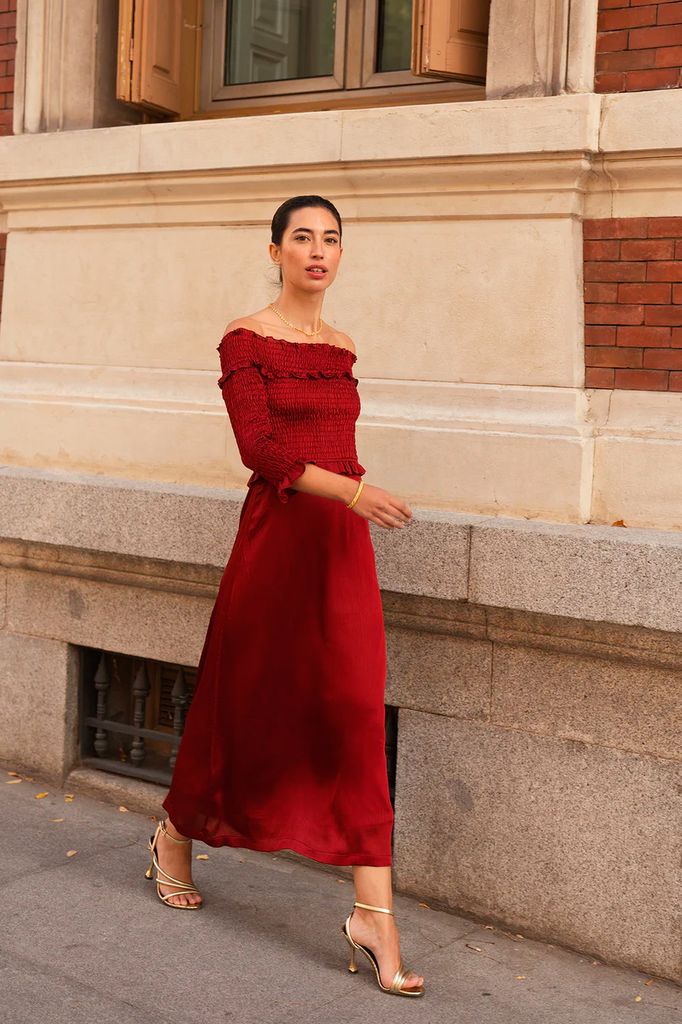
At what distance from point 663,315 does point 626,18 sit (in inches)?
Answer: 39.5

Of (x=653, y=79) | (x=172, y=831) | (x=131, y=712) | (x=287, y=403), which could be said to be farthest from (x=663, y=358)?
(x=131, y=712)

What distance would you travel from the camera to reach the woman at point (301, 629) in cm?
391

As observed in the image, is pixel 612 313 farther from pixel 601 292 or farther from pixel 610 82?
pixel 610 82

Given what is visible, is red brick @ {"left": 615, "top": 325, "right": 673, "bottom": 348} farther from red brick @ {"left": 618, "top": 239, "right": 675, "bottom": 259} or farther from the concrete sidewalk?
the concrete sidewalk

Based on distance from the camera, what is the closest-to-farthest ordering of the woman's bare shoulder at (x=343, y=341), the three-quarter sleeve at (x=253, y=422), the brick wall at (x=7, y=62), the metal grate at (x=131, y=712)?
the three-quarter sleeve at (x=253, y=422) → the woman's bare shoulder at (x=343, y=341) → the metal grate at (x=131, y=712) → the brick wall at (x=7, y=62)

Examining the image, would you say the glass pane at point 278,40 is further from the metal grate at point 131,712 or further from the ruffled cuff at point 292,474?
A: the metal grate at point 131,712

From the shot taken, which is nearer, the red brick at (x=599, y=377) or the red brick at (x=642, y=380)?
the red brick at (x=642, y=380)

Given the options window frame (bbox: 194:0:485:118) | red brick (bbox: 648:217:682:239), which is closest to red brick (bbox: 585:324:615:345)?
red brick (bbox: 648:217:682:239)

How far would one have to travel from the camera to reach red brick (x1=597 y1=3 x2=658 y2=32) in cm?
438

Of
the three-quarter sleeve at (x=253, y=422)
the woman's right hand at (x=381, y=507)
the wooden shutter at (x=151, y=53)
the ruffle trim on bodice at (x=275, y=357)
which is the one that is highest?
the wooden shutter at (x=151, y=53)

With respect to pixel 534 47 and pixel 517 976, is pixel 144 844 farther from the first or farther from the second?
pixel 534 47

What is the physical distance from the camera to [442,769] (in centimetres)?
452

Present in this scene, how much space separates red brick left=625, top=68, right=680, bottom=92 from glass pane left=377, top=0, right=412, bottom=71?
1.17 metres

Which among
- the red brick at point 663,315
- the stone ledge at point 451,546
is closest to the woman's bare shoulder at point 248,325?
the stone ledge at point 451,546
